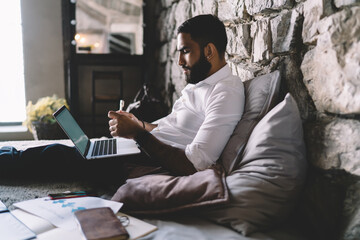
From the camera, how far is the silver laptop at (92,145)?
1.33 m

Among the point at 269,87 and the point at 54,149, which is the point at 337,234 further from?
the point at 54,149

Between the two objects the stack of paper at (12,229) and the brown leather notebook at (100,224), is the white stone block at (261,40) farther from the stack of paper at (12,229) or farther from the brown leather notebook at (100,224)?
the stack of paper at (12,229)

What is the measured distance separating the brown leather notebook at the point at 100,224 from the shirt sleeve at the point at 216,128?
370 millimetres

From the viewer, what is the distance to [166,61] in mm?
3236

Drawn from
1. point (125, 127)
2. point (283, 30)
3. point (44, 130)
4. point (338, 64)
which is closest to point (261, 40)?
point (283, 30)

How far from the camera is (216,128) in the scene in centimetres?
115

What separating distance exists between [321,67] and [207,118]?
0.41 meters

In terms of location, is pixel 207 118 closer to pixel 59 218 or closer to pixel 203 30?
pixel 203 30

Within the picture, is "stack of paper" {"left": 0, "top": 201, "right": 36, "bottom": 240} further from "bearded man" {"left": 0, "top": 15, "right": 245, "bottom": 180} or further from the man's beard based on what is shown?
the man's beard

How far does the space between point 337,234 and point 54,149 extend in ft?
3.57

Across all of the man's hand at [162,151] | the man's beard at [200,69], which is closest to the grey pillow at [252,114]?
the man's hand at [162,151]

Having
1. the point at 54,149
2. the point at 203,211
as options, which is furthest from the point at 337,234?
the point at 54,149

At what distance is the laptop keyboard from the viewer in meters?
1.37

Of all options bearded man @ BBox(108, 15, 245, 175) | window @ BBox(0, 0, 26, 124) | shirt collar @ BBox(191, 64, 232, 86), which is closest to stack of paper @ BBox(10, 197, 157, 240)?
bearded man @ BBox(108, 15, 245, 175)
